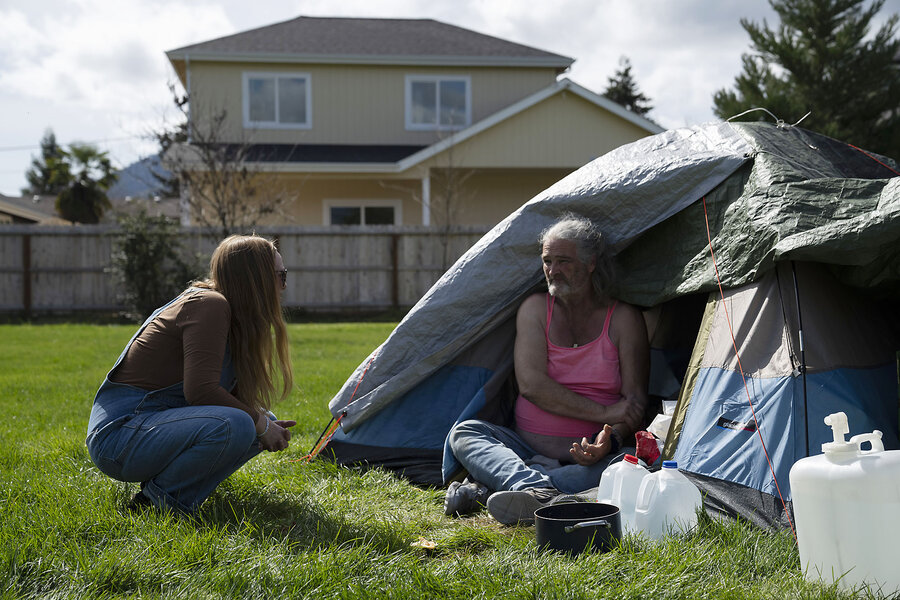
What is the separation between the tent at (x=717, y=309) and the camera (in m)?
3.16

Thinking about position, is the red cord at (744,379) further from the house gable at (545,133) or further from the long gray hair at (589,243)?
the house gable at (545,133)

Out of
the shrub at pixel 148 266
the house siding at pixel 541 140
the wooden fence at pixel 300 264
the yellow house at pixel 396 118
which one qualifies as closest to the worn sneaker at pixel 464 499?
the shrub at pixel 148 266

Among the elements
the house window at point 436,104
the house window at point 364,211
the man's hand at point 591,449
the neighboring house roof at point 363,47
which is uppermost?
the neighboring house roof at point 363,47

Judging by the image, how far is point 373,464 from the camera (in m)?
4.43

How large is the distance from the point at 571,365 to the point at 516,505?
3.27ft

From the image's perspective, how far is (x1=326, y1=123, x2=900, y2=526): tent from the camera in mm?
3160

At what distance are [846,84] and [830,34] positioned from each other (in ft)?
3.56

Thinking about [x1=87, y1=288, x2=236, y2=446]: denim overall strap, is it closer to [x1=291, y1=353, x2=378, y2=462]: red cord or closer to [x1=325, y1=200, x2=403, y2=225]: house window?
[x1=291, y1=353, x2=378, y2=462]: red cord

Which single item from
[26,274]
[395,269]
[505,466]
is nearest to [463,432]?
[505,466]

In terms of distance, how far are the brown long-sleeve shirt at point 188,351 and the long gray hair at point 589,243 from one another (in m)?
1.59

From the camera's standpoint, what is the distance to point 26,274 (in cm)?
1427

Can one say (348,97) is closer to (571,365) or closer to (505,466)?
(571,365)

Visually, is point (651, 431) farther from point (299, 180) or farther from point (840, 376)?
point (299, 180)

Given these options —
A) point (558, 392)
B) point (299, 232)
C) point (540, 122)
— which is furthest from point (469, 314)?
point (540, 122)
